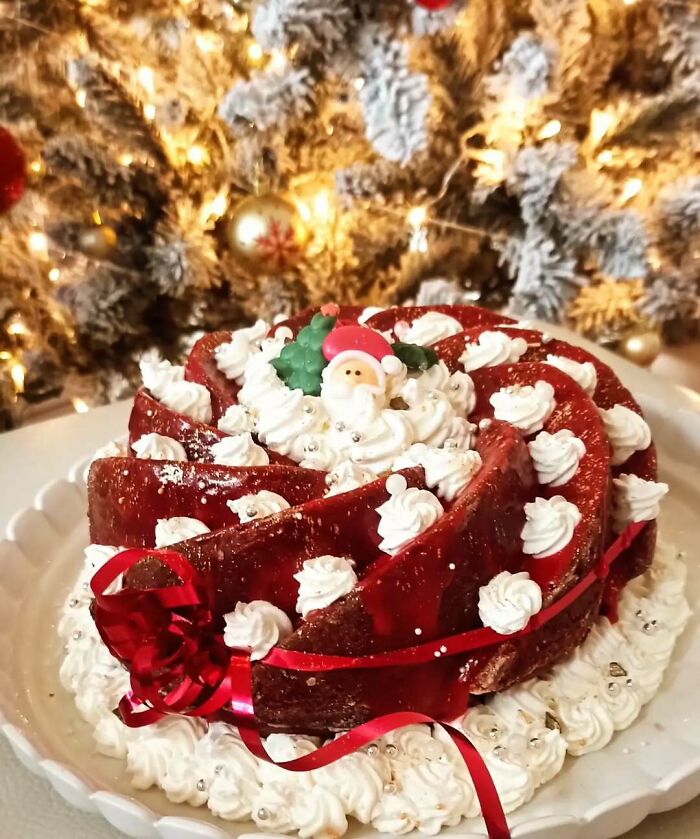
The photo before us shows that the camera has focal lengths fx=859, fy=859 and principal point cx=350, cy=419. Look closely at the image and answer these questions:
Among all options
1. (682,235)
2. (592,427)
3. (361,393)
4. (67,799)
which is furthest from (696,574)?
(682,235)

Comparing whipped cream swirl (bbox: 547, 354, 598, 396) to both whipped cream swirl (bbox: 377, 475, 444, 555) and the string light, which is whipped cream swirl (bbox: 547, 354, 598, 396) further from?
the string light

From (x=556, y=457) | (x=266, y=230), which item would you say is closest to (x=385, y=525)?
(x=556, y=457)

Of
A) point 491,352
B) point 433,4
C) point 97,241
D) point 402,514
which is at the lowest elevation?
point 402,514

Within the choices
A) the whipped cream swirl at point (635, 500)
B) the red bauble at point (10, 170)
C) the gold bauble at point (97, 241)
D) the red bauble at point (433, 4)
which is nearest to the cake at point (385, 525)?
the whipped cream swirl at point (635, 500)

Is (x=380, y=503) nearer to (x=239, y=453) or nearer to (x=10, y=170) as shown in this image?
(x=239, y=453)

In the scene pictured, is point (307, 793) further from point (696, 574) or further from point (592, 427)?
point (696, 574)

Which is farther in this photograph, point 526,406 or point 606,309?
point 606,309

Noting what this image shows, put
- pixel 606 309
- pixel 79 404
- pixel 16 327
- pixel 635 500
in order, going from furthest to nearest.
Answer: pixel 606 309 → pixel 79 404 → pixel 16 327 → pixel 635 500

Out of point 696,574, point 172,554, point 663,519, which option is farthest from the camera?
point 663,519
